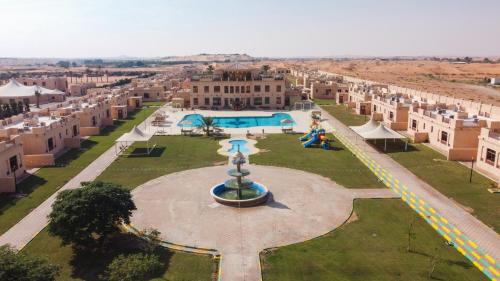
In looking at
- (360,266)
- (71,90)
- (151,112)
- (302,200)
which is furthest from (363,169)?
(71,90)

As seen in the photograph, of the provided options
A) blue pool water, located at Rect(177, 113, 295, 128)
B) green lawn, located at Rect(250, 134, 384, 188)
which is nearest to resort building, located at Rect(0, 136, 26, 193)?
green lawn, located at Rect(250, 134, 384, 188)

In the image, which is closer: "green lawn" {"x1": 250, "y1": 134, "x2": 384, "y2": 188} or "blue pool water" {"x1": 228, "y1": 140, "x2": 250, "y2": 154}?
"green lawn" {"x1": 250, "y1": 134, "x2": 384, "y2": 188}

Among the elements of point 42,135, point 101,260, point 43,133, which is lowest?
point 101,260

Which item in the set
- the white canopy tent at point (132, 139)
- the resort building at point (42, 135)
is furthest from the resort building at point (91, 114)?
the white canopy tent at point (132, 139)

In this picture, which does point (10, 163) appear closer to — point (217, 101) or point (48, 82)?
point (217, 101)

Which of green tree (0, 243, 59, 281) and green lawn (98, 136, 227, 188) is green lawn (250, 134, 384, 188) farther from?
green tree (0, 243, 59, 281)

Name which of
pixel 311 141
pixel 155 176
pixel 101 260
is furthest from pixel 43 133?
pixel 311 141
